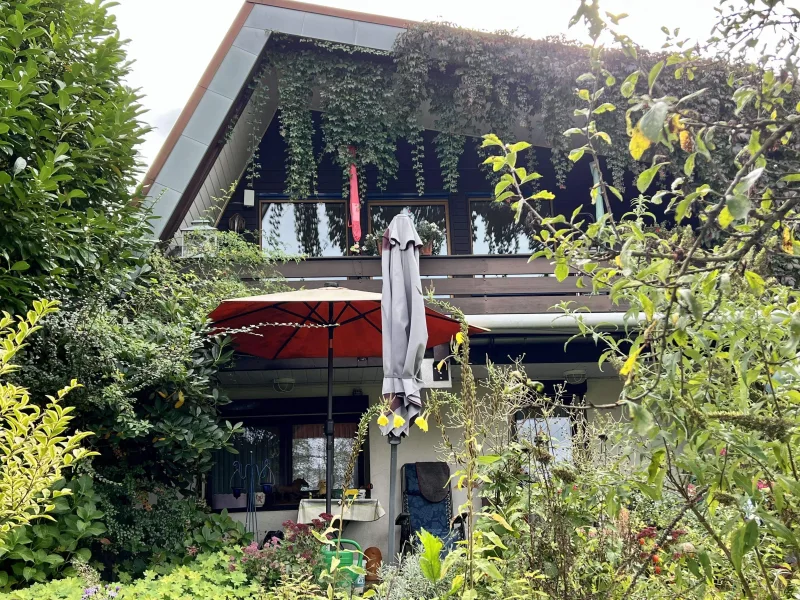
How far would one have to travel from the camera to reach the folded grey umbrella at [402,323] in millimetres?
4629

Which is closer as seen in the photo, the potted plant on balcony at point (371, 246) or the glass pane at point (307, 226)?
the potted plant on balcony at point (371, 246)

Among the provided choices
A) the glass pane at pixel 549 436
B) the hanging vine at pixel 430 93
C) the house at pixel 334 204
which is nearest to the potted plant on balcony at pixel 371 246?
the house at pixel 334 204

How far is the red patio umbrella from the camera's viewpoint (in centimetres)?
551

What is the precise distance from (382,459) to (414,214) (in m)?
3.57

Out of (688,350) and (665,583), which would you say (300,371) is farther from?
(688,350)

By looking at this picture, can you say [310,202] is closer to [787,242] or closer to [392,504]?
[392,504]

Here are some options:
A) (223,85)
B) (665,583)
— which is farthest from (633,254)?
Answer: (223,85)

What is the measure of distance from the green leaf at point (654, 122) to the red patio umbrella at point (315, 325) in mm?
4286

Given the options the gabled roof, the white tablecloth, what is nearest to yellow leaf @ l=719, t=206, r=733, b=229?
the white tablecloth

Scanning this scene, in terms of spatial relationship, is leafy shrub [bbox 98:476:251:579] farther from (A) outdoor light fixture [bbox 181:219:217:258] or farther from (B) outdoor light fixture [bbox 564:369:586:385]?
(B) outdoor light fixture [bbox 564:369:586:385]

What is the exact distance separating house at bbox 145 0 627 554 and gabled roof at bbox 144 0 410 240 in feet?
0.06

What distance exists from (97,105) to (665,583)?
485cm

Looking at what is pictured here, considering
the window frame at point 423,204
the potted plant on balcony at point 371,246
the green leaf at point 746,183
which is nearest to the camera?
the green leaf at point 746,183

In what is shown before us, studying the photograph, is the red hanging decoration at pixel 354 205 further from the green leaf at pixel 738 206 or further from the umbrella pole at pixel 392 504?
the green leaf at pixel 738 206
